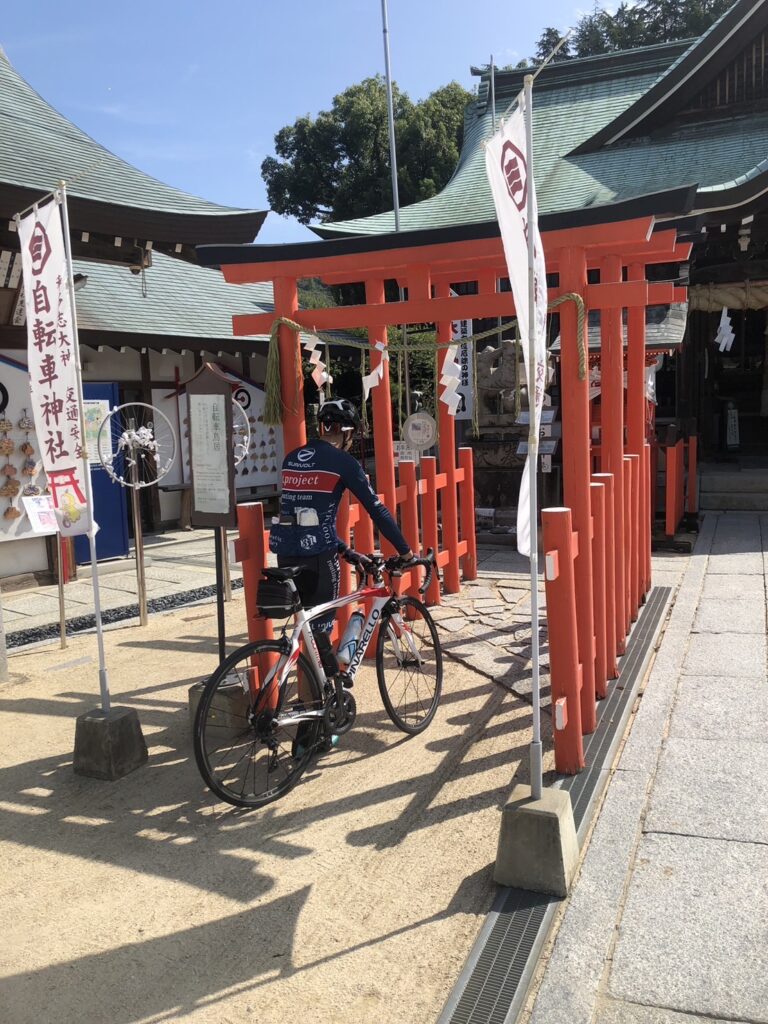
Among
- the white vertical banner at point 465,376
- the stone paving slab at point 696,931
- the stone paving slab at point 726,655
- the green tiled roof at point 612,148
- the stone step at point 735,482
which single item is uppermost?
the green tiled roof at point 612,148

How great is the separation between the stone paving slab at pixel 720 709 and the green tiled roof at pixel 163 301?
9088 millimetres

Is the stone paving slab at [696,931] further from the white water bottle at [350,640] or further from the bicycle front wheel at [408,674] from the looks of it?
the white water bottle at [350,640]

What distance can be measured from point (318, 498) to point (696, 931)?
97.6 inches

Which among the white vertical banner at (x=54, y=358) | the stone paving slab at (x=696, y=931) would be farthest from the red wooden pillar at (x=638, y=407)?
the white vertical banner at (x=54, y=358)

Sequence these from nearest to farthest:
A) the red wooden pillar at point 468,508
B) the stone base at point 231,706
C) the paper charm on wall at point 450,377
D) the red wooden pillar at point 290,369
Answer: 1. the stone base at point 231,706
2. the red wooden pillar at point 290,369
3. the paper charm on wall at point 450,377
4. the red wooden pillar at point 468,508

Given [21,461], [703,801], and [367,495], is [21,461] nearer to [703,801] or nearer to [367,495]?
[367,495]

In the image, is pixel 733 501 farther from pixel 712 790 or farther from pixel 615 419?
pixel 712 790

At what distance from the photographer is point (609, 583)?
4.88 metres

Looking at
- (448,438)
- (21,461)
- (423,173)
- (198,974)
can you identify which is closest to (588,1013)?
(198,974)

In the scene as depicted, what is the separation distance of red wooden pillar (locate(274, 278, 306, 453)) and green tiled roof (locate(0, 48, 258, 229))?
2526mm

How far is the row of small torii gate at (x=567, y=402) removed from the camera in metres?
3.77

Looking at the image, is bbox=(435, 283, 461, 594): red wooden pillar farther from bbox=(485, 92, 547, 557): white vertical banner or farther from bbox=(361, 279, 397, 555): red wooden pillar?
bbox=(485, 92, 547, 557): white vertical banner

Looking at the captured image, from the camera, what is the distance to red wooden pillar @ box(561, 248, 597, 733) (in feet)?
13.5

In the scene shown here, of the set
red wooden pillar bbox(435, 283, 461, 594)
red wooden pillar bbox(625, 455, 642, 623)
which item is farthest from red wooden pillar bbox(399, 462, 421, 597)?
Answer: red wooden pillar bbox(625, 455, 642, 623)
